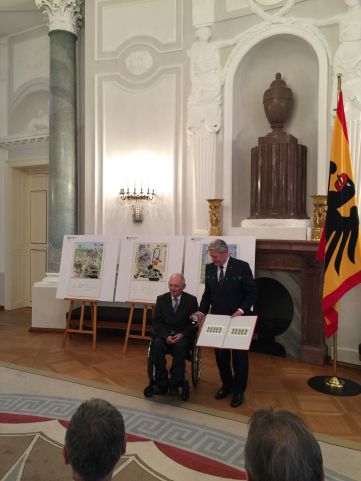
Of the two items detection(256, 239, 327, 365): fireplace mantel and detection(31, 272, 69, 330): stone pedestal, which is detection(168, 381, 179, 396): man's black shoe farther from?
detection(31, 272, 69, 330): stone pedestal

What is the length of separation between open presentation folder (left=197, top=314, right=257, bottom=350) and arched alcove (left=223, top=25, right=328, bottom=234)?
2333mm

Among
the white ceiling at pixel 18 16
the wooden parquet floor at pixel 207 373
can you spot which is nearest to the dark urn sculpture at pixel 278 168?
the wooden parquet floor at pixel 207 373

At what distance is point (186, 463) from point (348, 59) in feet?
15.8

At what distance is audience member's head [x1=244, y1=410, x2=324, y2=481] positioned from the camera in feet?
3.84

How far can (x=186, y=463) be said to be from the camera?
2891mm

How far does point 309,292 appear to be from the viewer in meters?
5.29

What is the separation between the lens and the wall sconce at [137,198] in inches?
261

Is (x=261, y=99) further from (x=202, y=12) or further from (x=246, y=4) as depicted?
(x=202, y=12)

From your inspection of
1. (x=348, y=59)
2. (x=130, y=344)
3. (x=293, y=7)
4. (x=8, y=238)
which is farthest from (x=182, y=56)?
(x=8, y=238)

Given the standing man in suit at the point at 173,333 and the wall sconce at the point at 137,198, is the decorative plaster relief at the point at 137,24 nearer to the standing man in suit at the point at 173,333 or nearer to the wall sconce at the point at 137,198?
the wall sconce at the point at 137,198

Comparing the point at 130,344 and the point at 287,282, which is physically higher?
the point at 287,282

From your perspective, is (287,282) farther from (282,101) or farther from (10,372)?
(10,372)

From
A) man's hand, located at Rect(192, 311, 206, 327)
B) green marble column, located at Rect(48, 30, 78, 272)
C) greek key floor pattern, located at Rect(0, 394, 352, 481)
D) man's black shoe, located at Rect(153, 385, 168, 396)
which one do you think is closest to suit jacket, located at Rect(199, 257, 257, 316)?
man's hand, located at Rect(192, 311, 206, 327)

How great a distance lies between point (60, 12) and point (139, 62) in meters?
1.62
